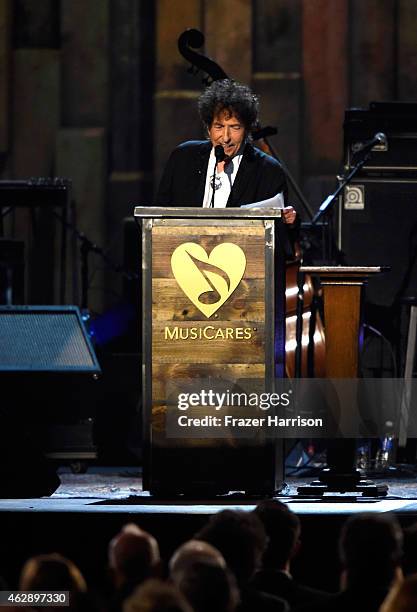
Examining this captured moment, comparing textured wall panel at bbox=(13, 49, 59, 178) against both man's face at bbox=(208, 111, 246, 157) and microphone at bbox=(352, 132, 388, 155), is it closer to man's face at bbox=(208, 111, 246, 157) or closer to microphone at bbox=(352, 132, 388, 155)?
microphone at bbox=(352, 132, 388, 155)

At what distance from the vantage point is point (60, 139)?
34.4 feet

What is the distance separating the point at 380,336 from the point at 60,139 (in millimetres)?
3411

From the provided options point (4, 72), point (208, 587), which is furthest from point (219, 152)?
point (4, 72)

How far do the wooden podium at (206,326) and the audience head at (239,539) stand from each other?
1403 millimetres

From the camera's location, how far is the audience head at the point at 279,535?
3918mm

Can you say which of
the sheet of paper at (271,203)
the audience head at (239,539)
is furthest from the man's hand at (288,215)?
the audience head at (239,539)

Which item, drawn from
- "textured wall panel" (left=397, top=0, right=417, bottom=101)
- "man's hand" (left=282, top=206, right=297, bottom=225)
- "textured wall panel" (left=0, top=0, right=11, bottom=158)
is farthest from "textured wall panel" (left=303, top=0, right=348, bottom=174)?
"man's hand" (left=282, top=206, right=297, bottom=225)

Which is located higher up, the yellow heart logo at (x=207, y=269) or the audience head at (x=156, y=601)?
the yellow heart logo at (x=207, y=269)

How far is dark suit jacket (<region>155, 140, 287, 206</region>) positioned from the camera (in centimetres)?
560

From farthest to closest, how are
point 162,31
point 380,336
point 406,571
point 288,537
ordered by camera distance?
point 162,31
point 380,336
point 406,571
point 288,537

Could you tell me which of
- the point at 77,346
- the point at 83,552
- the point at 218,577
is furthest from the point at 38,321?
the point at 218,577

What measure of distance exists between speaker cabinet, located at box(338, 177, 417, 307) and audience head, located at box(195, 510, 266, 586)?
4.53 meters

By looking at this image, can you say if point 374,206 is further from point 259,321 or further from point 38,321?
point 259,321

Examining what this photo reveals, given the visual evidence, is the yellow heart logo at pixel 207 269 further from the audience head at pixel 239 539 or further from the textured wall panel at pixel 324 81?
the textured wall panel at pixel 324 81
